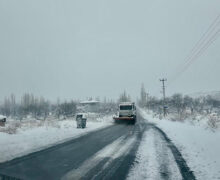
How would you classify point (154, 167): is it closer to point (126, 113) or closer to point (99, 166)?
point (99, 166)

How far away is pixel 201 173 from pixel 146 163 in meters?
1.87

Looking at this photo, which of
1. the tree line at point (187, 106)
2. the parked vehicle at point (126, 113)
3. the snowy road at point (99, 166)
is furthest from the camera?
the tree line at point (187, 106)

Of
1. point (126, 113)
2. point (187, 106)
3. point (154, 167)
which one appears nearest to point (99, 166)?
point (154, 167)

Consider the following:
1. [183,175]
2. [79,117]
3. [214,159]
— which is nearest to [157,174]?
[183,175]

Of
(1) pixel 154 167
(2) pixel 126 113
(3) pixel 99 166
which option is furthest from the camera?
(2) pixel 126 113

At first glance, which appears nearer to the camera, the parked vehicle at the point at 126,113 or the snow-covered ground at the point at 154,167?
the snow-covered ground at the point at 154,167

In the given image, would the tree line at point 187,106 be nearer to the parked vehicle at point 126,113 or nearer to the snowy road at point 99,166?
the parked vehicle at point 126,113

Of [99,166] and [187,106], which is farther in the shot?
[187,106]

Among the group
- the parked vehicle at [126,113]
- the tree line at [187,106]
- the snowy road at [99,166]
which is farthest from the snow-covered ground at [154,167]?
the tree line at [187,106]

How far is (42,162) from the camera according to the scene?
8039 mm

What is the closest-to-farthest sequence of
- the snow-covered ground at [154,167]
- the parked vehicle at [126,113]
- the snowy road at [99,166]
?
1. the snow-covered ground at [154,167]
2. the snowy road at [99,166]
3. the parked vehicle at [126,113]

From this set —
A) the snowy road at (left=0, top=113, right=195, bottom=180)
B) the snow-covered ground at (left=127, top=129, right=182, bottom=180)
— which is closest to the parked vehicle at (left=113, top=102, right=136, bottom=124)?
the snowy road at (left=0, top=113, right=195, bottom=180)

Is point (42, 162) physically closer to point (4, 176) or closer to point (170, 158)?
point (4, 176)

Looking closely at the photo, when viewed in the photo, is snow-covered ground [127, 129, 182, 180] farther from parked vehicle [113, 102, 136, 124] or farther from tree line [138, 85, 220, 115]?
tree line [138, 85, 220, 115]
